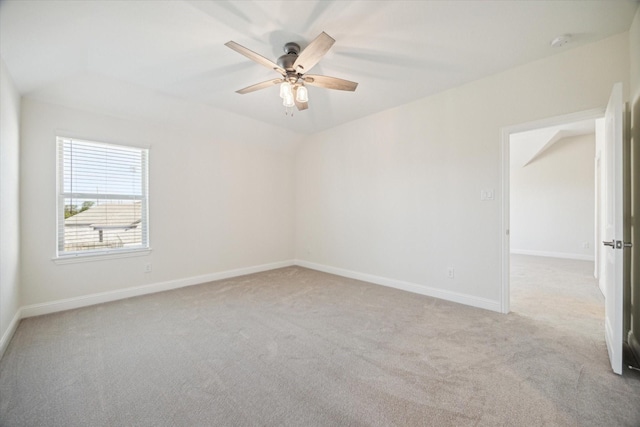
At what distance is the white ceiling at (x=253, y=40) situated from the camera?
79.6 inches

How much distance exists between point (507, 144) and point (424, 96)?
122cm

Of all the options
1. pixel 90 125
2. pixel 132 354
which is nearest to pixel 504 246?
pixel 132 354

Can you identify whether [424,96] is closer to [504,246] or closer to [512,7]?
[512,7]

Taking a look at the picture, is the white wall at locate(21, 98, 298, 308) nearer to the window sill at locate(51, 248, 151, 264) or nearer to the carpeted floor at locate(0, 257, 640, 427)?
the window sill at locate(51, 248, 151, 264)

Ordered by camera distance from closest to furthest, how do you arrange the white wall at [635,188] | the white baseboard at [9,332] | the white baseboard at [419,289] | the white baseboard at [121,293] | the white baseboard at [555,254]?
the white wall at [635,188], the white baseboard at [9,332], the white baseboard at [121,293], the white baseboard at [419,289], the white baseboard at [555,254]

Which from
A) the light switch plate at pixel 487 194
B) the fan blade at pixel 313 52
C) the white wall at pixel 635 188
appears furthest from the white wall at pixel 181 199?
the white wall at pixel 635 188

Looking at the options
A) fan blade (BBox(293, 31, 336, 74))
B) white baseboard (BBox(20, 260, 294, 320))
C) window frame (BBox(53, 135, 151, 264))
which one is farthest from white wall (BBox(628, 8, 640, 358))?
window frame (BBox(53, 135, 151, 264))

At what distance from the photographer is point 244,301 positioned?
350 centimetres

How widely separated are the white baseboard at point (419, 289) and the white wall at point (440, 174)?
0.01 metres

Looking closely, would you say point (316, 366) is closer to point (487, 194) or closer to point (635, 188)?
point (487, 194)

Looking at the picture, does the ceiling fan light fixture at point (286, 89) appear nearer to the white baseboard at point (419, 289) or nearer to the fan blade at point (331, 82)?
the fan blade at point (331, 82)

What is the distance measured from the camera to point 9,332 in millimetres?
2445

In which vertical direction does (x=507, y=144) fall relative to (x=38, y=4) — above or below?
below

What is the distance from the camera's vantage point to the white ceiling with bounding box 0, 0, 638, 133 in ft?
6.63
